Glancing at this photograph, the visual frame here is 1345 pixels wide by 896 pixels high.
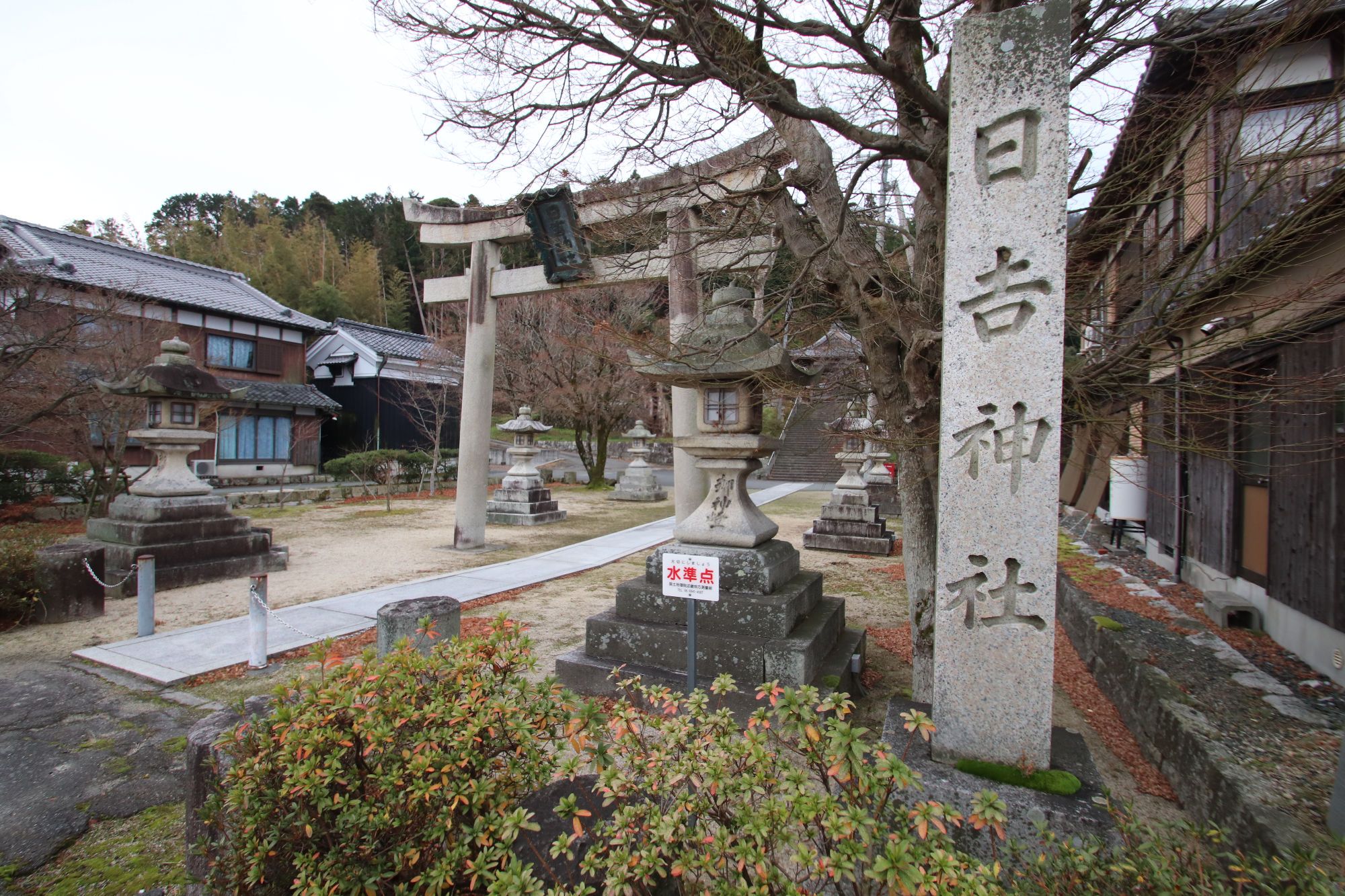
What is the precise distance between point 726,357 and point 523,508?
32.9ft

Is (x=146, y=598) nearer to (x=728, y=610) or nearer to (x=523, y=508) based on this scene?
(x=728, y=610)

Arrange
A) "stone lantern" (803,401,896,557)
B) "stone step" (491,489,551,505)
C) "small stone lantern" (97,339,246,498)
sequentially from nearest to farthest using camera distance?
"small stone lantern" (97,339,246,498) < "stone lantern" (803,401,896,557) < "stone step" (491,489,551,505)

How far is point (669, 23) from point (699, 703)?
4.02 m

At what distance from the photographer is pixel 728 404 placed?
16.3 ft

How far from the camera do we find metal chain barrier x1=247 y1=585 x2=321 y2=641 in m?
4.93

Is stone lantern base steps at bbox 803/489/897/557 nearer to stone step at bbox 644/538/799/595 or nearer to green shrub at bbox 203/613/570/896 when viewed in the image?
stone step at bbox 644/538/799/595

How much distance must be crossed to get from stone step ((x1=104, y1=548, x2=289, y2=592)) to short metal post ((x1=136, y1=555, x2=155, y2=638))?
1.01 metres

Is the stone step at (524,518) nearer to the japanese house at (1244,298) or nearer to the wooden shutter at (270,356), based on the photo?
the japanese house at (1244,298)

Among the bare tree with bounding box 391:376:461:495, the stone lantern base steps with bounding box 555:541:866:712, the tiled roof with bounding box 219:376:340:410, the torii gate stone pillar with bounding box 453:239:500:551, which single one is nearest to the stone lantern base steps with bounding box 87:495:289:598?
the torii gate stone pillar with bounding box 453:239:500:551

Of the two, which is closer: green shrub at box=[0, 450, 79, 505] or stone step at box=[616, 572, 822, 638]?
stone step at box=[616, 572, 822, 638]

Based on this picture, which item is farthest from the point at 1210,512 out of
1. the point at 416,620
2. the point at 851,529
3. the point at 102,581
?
the point at 102,581

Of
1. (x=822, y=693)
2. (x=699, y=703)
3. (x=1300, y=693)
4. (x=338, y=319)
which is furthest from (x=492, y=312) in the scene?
(x=338, y=319)

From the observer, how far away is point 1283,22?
2758 millimetres

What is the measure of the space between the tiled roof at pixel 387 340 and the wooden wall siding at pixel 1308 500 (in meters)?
21.8
